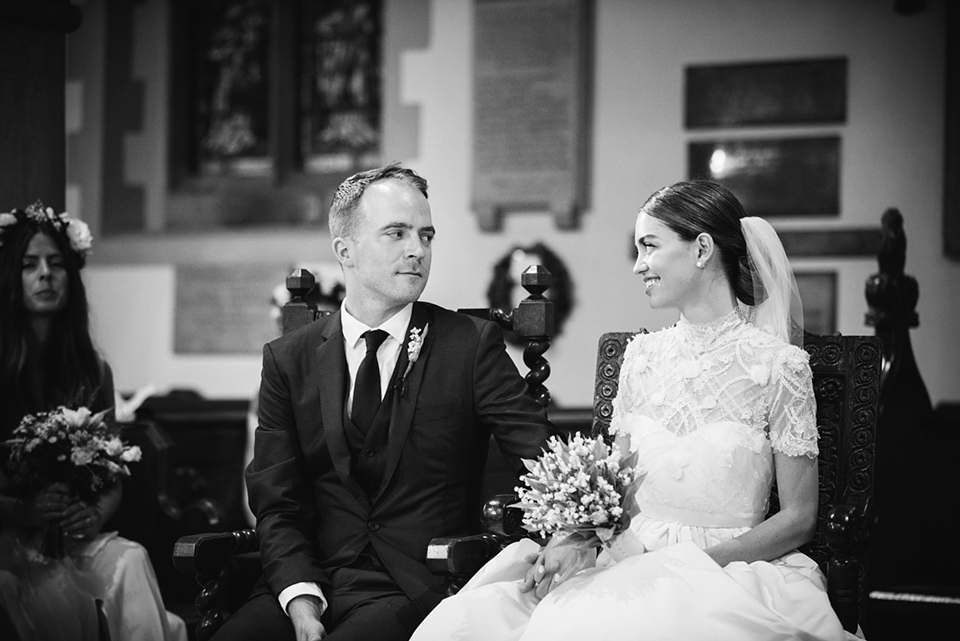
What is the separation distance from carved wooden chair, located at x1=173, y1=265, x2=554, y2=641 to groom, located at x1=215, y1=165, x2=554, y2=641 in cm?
9

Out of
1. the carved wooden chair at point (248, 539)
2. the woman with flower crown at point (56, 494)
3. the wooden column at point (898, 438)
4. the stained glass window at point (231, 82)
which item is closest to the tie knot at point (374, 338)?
the carved wooden chair at point (248, 539)

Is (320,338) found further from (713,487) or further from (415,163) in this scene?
(415,163)

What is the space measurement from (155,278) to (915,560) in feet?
20.4

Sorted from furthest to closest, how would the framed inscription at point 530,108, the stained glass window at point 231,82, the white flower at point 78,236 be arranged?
the stained glass window at point 231,82 < the framed inscription at point 530,108 < the white flower at point 78,236

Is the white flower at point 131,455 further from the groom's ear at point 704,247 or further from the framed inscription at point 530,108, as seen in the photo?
the framed inscription at point 530,108

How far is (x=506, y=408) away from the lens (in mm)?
3012

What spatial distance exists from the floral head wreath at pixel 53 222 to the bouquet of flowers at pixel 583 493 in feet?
7.16

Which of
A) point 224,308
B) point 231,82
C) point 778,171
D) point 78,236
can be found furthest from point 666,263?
point 231,82

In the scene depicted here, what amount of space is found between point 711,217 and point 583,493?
34.5 inches

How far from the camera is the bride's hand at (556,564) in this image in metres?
2.55

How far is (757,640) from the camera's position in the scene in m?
2.32

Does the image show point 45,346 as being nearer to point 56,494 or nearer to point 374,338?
point 56,494

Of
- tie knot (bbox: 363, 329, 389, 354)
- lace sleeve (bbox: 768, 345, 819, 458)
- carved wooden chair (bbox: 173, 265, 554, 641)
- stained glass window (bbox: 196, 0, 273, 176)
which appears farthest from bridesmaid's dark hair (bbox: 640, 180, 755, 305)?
stained glass window (bbox: 196, 0, 273, 176)

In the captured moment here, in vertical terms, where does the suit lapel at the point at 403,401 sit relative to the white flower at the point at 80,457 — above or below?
above
